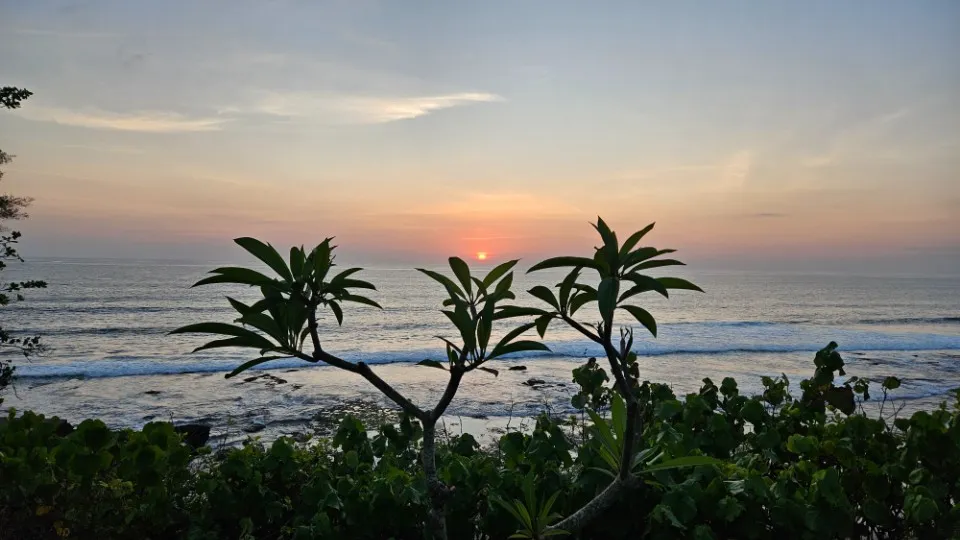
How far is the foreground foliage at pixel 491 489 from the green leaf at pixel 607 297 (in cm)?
59

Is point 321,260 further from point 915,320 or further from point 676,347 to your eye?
point 915,320

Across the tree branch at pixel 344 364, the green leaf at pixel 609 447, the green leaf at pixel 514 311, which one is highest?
the green leaf at pixel 514 311

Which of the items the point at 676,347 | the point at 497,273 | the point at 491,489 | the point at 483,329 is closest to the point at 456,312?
the point at 483,329

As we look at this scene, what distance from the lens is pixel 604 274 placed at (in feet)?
4.87

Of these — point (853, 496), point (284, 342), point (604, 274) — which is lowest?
point (853, 496)

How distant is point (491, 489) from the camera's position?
2.21m

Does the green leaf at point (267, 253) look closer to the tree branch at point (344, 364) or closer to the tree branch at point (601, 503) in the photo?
the tree branch at point (344, 364)

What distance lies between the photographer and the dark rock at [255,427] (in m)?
10.9

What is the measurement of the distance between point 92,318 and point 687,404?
36234mm

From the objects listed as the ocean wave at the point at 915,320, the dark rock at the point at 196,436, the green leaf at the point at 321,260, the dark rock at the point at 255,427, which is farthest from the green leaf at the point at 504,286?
the ocean wave at the point at 915,320

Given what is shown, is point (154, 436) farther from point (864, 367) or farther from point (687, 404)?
point (864, 367)

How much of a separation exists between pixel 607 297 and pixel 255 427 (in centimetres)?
1125

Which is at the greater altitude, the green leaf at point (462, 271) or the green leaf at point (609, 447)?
the green leaf at point (462, 271)

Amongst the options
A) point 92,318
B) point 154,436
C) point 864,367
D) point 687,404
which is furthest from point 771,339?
point 92,318
